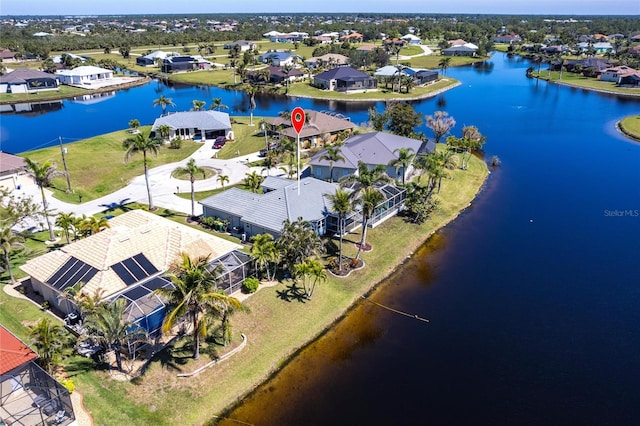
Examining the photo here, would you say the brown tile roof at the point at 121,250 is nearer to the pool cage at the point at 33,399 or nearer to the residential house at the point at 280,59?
the pool cage at the point at 33,399

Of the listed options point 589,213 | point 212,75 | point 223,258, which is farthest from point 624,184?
point 212,75

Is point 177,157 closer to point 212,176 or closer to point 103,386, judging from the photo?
point 212,176

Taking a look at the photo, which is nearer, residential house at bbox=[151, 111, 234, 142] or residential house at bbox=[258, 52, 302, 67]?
residential house at bbox=[151, 111, 234, 142]

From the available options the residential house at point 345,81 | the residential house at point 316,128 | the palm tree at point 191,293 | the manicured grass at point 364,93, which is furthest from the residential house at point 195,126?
the palm tree at point 191,293

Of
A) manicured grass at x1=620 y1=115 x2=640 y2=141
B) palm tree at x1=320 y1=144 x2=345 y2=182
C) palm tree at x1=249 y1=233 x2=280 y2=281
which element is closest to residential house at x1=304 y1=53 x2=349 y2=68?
manicured grass at x1=620 y1=115 x2=640 y2=141

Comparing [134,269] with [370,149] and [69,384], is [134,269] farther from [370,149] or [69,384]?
[370,149]

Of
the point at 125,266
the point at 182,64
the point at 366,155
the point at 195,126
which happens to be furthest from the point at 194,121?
the point at 182,64

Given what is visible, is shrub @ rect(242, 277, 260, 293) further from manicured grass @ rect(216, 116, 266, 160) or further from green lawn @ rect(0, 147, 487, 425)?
manicured grass @ rect(216, 116, 266, 160)
